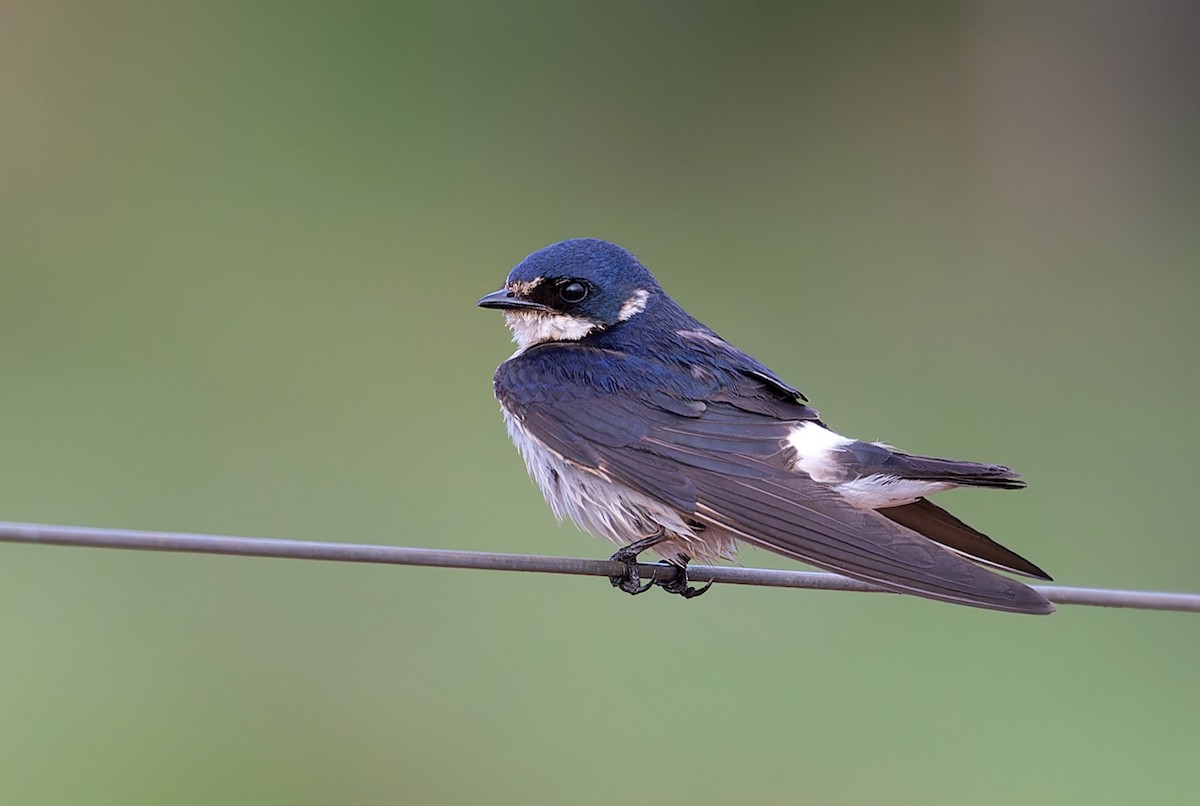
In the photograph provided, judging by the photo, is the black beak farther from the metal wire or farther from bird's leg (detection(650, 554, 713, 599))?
Result: the metal wire

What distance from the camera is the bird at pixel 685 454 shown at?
6.13 feet

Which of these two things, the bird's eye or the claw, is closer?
the claw

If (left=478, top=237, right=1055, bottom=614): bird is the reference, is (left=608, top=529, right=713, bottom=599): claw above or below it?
below

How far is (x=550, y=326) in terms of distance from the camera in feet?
7.86

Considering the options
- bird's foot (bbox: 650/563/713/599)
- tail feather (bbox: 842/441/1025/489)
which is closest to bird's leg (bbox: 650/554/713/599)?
bird's foot (bbox: 650/563/713/599)

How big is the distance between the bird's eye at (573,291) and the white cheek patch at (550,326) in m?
0.03

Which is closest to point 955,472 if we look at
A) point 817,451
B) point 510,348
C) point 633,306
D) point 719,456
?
point 817,451

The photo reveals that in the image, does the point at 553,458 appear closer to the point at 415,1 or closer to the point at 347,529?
the point at 347,529

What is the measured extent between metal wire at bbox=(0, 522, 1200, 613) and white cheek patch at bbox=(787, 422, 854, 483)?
0.27 meters

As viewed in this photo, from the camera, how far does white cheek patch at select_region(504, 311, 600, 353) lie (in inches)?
94.0

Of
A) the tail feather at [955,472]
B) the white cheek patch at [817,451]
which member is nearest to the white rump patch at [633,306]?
the white cheek patch at [817,451]

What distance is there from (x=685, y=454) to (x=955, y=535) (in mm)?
399

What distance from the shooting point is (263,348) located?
5.61 m

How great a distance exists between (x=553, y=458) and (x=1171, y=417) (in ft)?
13.7
